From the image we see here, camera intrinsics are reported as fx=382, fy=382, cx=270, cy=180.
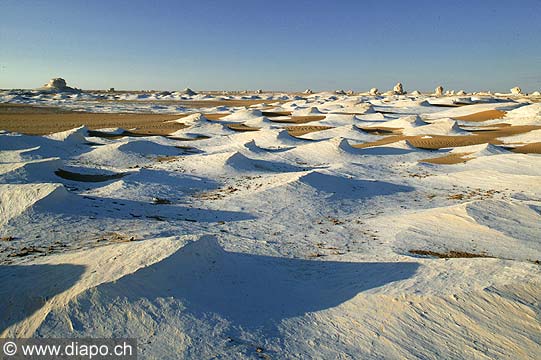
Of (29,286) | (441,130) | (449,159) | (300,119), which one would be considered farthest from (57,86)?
(29,286)

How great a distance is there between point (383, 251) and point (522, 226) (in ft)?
11.5

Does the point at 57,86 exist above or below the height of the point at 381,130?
above

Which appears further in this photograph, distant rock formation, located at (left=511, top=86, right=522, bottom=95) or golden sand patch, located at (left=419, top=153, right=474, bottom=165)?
distant rock formation, located at (left=511, top=86, right=522, bottom=95)

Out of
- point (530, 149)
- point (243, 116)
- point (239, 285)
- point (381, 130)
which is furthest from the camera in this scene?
point (243, 116)

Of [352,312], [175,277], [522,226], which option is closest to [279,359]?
[352,312]

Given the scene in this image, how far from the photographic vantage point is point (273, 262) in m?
6.41

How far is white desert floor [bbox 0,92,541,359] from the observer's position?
4305 mm

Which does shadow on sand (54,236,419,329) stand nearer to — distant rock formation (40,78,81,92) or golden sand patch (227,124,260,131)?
golden sand patch (227,124,260,131)

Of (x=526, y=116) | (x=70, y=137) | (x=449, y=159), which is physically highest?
(x=70, y=137)

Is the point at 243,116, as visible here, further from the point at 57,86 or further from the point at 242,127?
the point at 57,86

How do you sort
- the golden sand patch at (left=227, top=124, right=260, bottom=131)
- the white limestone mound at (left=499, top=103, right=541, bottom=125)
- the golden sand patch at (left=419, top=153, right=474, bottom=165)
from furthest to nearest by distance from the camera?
the golden sand patch at (left=227, top=124, right=260, bottom=131) → the white limestone mound at (left=499, top=103, right=541, bottom=125) → the golden sand patch at (left=419, top=153, right=474, bottom=165)

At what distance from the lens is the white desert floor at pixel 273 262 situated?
4305 millimetres

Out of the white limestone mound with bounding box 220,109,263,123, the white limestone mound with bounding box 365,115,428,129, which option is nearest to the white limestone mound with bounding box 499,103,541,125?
the white limestone mound with bounding box 365,115,428,129

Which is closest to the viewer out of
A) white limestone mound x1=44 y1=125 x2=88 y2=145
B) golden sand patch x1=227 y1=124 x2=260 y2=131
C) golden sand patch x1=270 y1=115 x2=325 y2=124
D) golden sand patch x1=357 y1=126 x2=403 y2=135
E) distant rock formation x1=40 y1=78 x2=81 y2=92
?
white limestone mound x1=44 y1=125 x2=88 y2=145
